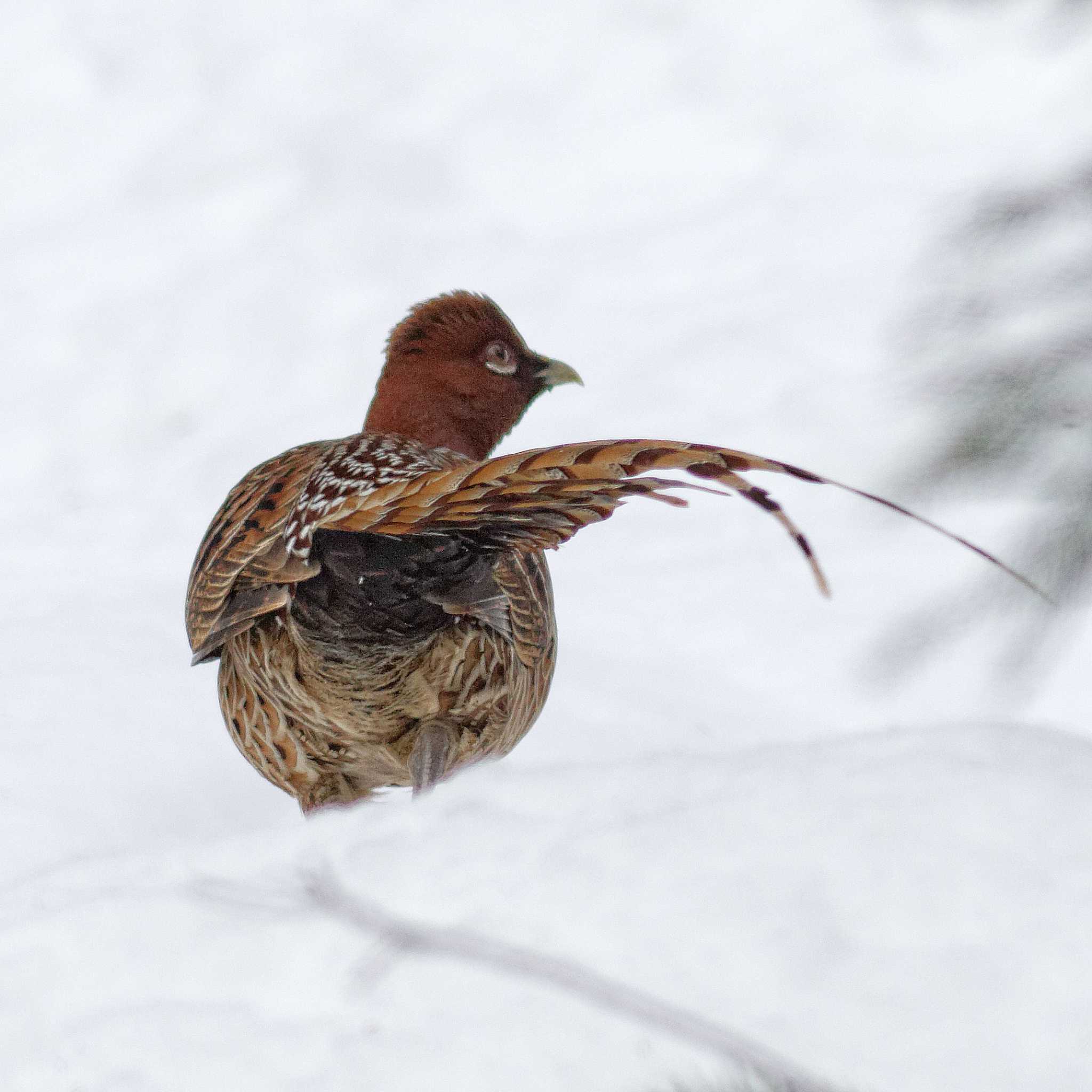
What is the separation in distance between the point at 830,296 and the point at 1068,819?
5761 mm

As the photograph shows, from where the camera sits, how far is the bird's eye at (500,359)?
368 cm

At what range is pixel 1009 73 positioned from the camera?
27.7 feet

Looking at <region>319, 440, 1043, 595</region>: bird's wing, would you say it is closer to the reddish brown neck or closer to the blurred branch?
the blurred branch

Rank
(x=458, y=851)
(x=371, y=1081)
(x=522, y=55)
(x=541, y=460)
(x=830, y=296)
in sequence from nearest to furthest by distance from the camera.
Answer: (x=371, y=1081), (x=458, y=851), (x=541, y=460), (x=830, y=296), (x=522, y=55)

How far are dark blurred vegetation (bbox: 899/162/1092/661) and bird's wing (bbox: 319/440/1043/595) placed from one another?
77mm

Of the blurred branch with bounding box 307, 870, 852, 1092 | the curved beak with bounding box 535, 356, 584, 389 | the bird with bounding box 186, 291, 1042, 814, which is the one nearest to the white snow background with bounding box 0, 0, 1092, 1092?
the blurred branch with bounding box 307, 870, 852, 1092

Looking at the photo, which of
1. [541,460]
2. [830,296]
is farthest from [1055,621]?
[830,296]

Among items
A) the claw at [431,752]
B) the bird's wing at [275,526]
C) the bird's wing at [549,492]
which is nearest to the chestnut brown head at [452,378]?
the bird's wing at [275,526]

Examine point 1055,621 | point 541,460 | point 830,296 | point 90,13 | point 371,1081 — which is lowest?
point 371,1081

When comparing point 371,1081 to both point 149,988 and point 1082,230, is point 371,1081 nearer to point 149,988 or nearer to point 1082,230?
point 149,988

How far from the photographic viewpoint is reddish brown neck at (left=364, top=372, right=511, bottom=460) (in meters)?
3.60

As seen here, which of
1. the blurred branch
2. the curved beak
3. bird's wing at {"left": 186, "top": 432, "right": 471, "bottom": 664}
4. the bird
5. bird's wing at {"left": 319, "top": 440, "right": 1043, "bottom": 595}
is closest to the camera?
the blurred branch

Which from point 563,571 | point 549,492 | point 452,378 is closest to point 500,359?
point 452,378

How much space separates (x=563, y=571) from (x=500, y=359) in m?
2.11
